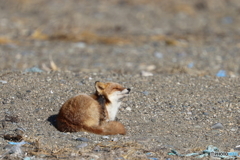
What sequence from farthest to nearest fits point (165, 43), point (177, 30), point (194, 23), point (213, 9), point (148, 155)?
point (213, 9), point (194, 23), point (177, 30), point (165, 43), point (148, 155)

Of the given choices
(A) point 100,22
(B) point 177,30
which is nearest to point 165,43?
(B) point 177,30

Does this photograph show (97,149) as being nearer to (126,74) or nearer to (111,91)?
(111,91)

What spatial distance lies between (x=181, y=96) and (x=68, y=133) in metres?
2.10

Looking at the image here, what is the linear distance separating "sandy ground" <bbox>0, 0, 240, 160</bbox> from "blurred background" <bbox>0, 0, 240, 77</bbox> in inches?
1.3

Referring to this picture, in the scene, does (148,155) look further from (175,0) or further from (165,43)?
(175,0)

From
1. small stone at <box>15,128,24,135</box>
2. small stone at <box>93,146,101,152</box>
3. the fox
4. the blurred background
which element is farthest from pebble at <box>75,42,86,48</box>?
small stone at <box>93,146,101,152</box>

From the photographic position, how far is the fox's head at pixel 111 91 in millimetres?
5305

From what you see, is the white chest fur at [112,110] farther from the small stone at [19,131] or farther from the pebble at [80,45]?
the pebble at [80,45]

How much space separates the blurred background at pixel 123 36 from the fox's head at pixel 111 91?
2.57 metres

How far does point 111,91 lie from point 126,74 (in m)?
2.47

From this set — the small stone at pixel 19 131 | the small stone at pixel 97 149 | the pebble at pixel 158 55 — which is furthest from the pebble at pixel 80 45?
the small stone at pixel 97 149

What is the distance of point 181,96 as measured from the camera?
646 cm

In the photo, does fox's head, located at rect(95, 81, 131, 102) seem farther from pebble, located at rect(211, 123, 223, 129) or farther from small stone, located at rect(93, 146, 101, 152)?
pebble, located at rect(211, 123, 223, 129)

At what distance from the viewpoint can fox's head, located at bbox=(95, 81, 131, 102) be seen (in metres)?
5.30
